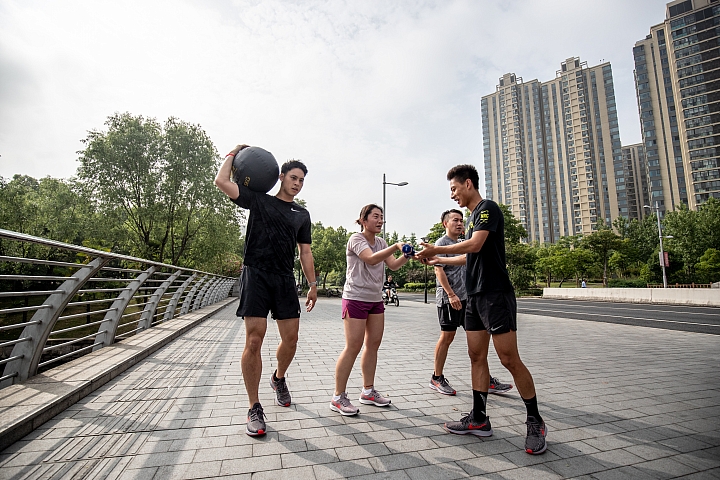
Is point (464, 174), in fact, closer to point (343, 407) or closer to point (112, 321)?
point (343, 407)

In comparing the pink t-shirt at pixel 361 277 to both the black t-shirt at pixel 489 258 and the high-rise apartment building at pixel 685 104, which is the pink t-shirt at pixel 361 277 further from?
the high-rise apartment building at pixel 685 104

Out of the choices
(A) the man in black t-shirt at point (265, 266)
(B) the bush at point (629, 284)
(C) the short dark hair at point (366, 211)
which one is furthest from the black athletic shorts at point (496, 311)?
(B) the bush at point (629, 284)

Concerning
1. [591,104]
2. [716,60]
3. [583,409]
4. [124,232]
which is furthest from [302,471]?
[591,104]

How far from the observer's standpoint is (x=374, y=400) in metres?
3.28

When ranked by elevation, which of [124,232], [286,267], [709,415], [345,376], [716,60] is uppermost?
[716,60]

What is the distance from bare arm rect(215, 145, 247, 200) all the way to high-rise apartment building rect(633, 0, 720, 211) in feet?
286

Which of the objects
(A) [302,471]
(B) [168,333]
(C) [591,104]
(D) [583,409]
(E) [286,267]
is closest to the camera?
(A) [302,471]

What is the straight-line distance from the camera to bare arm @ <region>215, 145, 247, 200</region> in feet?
9.13

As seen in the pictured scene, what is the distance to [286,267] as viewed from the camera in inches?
A: 117

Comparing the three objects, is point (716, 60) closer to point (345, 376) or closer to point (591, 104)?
point (591, 104)

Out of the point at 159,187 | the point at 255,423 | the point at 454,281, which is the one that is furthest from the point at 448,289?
the point at 159,187

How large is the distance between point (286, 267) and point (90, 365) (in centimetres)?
275

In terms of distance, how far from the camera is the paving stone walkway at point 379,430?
82.7 inches

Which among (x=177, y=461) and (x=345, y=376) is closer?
(x=177, y=461)
